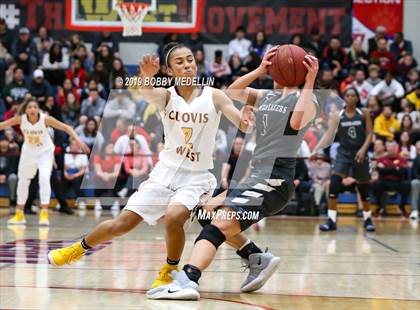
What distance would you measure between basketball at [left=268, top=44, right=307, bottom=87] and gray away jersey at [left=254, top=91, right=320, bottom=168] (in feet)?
0.62

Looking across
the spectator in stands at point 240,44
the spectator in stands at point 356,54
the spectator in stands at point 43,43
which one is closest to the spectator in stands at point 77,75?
Result: the spectator in stands at point 43,43

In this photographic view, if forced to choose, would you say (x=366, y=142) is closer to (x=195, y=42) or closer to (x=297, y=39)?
(x=297, y=39)

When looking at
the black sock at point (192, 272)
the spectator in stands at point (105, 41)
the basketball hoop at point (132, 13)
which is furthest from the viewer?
the spectator in stands at point (105, 41)

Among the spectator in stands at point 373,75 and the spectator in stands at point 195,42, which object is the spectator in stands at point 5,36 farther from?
the spectator in stands at point 373,75

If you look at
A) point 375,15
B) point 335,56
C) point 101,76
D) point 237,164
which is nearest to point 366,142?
point 237,164

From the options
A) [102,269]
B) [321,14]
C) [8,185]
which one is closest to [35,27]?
[8,185]

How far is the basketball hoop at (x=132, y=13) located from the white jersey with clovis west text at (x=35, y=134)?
479cm

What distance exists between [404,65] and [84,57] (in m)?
7.34

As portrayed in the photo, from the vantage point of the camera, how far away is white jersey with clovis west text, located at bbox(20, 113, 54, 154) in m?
11.6

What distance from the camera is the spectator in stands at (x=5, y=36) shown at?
1844 centimetres

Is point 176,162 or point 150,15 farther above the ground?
point 150,15

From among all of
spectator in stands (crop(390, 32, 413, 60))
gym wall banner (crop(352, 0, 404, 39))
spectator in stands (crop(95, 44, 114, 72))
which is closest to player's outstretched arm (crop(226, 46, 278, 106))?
spectator in stands (crop(95, 44, 114, 72))

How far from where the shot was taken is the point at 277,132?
19.7 feet

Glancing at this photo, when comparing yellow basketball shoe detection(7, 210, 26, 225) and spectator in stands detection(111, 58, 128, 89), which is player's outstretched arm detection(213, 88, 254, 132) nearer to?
yellow basketball shoe detection(7, 210, 26, 225)
